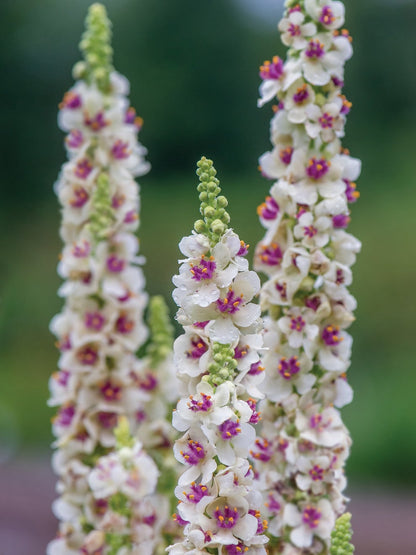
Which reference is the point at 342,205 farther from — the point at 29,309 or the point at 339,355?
the point at 29,309

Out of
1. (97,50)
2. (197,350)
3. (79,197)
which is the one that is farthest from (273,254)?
(97,50)

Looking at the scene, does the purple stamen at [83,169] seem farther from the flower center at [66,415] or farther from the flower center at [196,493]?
the flower center at [196,493]

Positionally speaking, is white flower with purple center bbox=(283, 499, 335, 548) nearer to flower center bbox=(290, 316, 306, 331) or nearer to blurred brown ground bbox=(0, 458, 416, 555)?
flower center bbox=(290, 316, 306, 331)

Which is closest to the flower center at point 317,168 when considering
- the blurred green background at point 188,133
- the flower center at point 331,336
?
the flower center at point 331,336

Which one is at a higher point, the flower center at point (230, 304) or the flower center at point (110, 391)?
the flower center at point (110, 391)

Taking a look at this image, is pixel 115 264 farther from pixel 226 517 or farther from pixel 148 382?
pixel 226 517

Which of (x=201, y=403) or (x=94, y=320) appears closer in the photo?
(x=201, y=403)

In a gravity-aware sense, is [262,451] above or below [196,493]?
above

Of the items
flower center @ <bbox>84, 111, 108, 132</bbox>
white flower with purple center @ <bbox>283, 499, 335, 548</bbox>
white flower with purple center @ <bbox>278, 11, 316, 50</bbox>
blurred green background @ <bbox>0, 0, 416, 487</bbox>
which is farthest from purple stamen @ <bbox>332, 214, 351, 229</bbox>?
blurred green background @ <bbox>0, 0, 416, 487</bbox>
